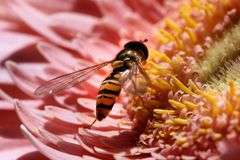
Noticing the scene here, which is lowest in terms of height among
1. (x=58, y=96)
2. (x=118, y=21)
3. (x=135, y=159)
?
(x=135, y=159)

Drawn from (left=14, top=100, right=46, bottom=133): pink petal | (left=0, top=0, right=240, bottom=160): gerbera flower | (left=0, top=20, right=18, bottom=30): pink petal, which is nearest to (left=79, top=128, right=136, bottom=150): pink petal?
(left=0, top=0, right=240, bottom=160): gerbera flower

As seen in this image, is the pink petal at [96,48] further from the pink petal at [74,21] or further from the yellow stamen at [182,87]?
the yellow stamen at [182,87]

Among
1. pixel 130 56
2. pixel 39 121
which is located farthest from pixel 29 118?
pixel 130 56

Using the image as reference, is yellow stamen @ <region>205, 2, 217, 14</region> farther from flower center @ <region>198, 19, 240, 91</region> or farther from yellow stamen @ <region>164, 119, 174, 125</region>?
yellow stamen @ <region>164, 119, 174, 125</region>

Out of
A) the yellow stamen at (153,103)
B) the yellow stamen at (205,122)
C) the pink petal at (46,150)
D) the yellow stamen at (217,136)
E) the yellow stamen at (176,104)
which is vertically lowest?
the pink petal at (46,150)

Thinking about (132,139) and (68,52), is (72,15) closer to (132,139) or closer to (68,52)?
(68,52)

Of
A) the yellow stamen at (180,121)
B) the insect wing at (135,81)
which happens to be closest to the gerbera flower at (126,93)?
the yellow stamen at (180,121)

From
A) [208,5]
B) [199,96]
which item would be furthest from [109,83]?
[208,5]
